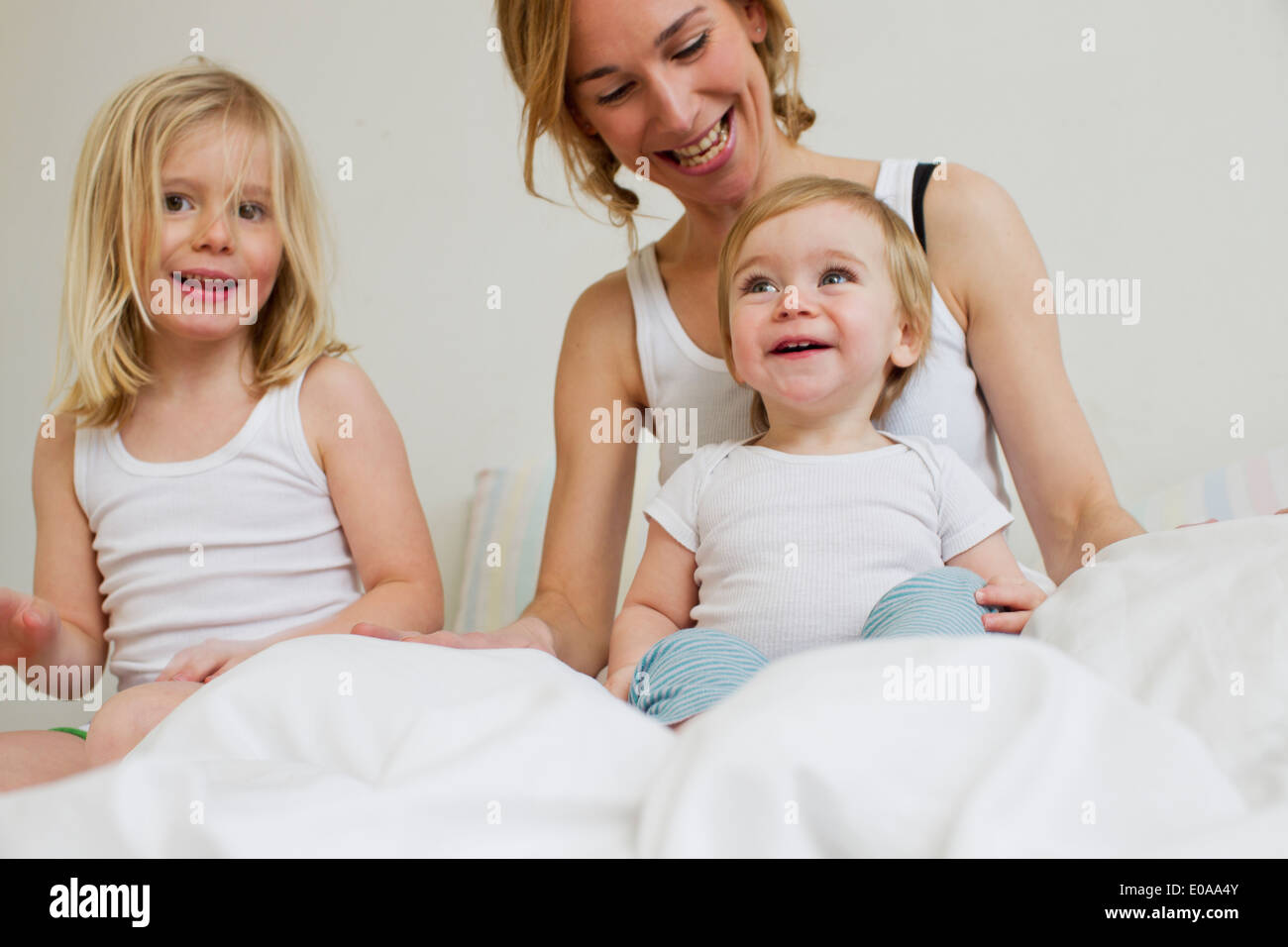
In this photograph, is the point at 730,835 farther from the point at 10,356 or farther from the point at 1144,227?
the point at 10,356

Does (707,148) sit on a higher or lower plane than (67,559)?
higher

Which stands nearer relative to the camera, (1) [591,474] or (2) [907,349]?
(2) [907,349]

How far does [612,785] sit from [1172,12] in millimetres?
2058

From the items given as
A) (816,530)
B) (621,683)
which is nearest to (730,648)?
(621,683)

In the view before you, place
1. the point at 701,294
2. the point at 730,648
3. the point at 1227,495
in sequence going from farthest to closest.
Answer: the point at 1227,495 < the point at 701,294 < the point at 730,648

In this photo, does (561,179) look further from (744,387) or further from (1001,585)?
(1001,585)

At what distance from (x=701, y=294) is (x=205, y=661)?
2.35 ft

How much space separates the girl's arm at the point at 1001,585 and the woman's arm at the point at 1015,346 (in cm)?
12

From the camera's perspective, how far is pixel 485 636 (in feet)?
3.43

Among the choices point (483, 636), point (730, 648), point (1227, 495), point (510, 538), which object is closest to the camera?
point (730, 648)

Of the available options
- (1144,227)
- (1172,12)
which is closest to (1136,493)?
(1144,227)

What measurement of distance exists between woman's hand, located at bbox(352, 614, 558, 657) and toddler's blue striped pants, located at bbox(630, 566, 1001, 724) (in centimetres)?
12

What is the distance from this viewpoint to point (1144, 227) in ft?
6.78

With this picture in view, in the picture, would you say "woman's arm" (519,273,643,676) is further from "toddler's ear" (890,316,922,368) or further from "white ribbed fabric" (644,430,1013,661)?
"toddler's ear" (890,316,922,368)
